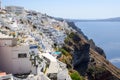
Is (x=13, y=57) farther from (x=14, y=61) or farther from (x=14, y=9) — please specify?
(x=14, y=9)

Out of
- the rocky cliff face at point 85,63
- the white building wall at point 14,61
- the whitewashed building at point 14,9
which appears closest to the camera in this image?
the white building wall at point 14,61

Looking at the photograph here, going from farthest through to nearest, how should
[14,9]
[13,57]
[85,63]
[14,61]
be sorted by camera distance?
[14,9], [85,63], [14,61], [13,57]

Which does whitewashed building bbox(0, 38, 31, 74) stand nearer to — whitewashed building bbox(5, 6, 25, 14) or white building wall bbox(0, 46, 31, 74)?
white building wall bbox(0, 46, 31, 74)

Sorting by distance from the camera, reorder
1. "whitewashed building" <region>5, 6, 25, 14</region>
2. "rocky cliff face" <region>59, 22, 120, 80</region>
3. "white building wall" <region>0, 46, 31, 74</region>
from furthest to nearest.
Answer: "whitewashed building" <region>5, 6, 25, 14</region> → "rocky cliff face" <region>59, 22, 120, 80</region> → "white building wall" <region>0, 46, 31, 74</region>

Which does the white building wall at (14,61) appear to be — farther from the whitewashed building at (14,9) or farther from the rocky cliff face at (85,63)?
the whitewashed building at (14,9)

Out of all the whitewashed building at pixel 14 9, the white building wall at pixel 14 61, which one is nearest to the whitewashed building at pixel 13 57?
the white building wall at pixel 14 61

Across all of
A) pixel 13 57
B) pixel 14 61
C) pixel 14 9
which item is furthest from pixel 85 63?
pixel 13 57

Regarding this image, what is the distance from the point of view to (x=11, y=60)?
23484 millimetres

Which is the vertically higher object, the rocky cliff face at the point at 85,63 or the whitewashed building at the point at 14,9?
the whitewashed building at the point at 14,9

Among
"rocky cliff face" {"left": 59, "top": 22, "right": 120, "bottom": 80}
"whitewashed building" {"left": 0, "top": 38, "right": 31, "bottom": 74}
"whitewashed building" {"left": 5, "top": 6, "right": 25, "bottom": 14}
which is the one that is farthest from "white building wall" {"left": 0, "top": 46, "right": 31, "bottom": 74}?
"whitewashed building" {"left": 5, "top": 6, "right": 25, "bottom": 14}

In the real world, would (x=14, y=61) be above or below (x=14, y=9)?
below

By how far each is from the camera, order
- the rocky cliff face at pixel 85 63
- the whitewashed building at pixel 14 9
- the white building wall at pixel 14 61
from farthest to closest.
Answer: the whitewashed building at pixel 14 9
the rocky cliff face at pixel 85 63
the white building wall at pixel 14 61

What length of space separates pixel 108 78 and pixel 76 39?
9783 mm

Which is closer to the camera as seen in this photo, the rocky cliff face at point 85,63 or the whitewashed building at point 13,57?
the whitewashed building at point 13,57
